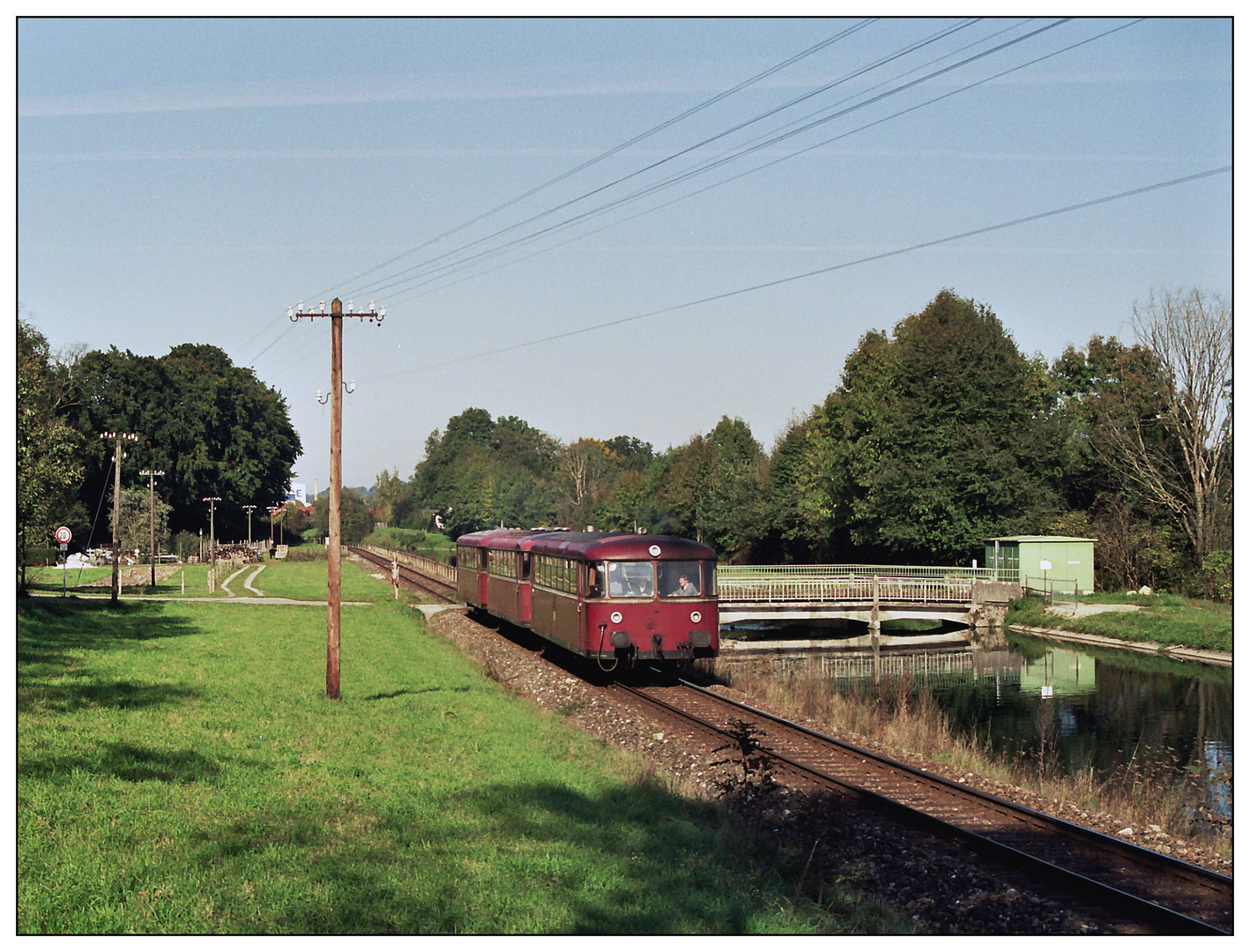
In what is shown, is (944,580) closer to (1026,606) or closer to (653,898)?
(1026,606)

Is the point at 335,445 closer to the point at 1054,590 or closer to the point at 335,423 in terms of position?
the point at 335,423

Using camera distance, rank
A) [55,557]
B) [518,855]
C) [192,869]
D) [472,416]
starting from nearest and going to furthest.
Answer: [192,869], [518,855], [55,557], [472,416]

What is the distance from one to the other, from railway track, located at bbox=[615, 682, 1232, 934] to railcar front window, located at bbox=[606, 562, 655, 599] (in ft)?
11.9

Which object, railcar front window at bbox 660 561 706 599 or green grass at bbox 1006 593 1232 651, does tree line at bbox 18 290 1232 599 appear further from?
railcar front window at bbox 660 561 706 599

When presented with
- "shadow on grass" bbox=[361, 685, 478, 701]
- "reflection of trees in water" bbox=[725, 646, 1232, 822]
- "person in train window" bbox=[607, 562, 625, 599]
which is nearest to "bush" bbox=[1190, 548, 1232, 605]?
"reflection of trees in water" bbox=[725, 646, 1232, 822]

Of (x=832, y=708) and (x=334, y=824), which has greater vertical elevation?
(x=334, y=824)

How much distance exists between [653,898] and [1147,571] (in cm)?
4471

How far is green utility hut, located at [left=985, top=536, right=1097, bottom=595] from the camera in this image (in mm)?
47344

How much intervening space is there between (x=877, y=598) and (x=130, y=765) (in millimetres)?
37883

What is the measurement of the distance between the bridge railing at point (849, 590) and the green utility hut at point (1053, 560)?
2.24m

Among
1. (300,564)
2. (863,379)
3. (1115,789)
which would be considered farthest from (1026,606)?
(300,564)

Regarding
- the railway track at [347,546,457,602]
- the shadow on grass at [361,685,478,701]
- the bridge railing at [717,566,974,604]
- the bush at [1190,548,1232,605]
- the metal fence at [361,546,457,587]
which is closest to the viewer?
the shadow on grass at [361,685,478,701]

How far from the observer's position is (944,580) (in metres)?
49.3

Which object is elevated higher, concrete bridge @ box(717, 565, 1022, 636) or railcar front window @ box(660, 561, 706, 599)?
railcar front window @ box(660, 561, 706, 599)
